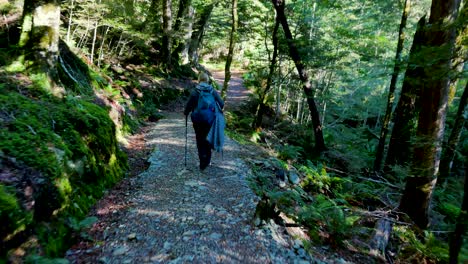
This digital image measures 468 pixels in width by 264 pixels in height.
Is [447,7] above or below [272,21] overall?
below

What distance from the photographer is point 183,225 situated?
164 inches

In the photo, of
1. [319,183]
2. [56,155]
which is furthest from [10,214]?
[319,183]

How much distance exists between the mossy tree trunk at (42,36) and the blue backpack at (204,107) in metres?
2.72

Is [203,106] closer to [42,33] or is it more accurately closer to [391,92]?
[42,33]

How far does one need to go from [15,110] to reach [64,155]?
107 centimetres

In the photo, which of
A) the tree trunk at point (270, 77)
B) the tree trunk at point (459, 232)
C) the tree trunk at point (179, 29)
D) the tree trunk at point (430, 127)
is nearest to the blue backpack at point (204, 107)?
the tree trunk at point (430, 127)

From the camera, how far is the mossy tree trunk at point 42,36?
18.8 feet

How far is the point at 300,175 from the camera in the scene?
7.93 meters

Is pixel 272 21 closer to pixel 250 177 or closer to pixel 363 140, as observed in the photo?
pixel 363 140

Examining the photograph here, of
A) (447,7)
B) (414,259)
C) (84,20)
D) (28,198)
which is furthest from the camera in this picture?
(84,20)

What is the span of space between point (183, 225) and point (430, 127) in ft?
13.6

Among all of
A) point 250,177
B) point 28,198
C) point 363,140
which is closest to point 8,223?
point 28,198

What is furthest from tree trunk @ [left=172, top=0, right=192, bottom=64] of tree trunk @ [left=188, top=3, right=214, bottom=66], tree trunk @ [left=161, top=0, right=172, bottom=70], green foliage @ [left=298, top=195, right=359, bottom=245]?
green foliage @ [left=298, top=195, right=359, bottom=245]

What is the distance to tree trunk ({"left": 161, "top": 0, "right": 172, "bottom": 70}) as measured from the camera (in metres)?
14.9
